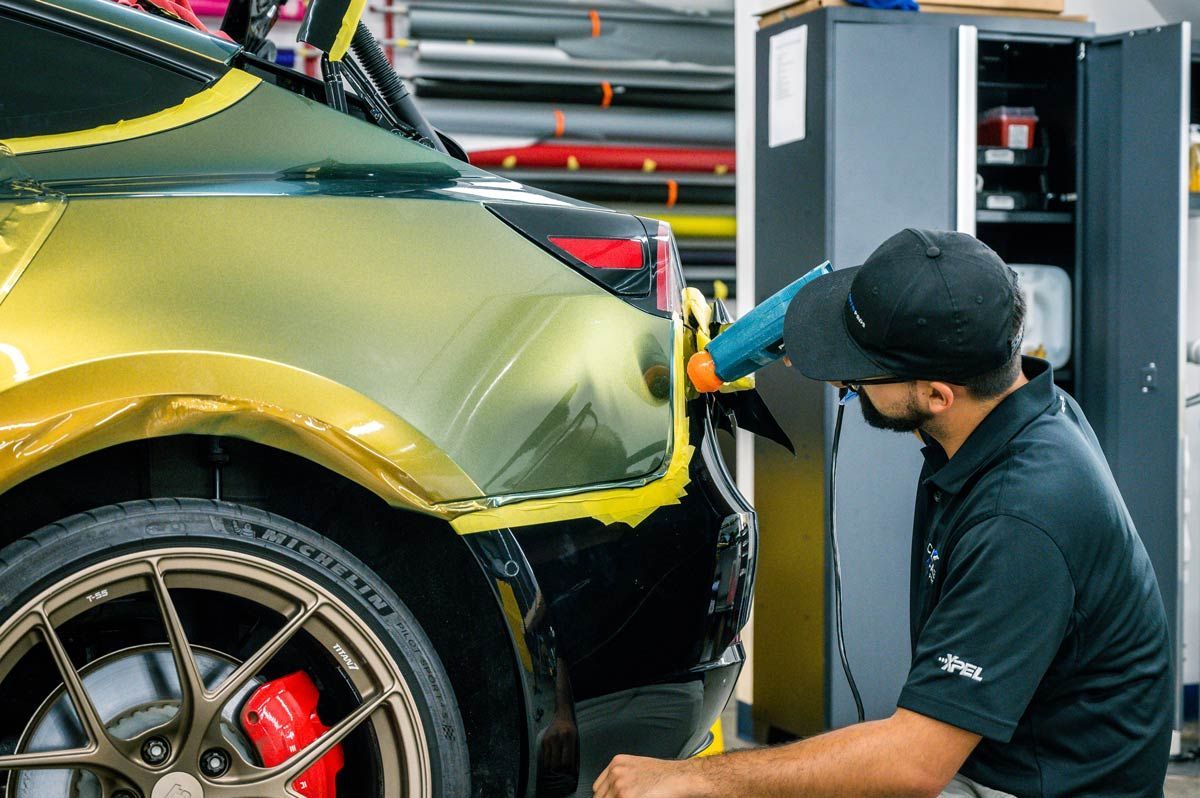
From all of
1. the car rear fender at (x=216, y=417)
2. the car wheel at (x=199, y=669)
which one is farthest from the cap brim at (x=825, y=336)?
the car wheel at (x=199, y=669)

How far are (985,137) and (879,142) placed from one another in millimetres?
728

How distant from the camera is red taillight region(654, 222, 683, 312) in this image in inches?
74.2

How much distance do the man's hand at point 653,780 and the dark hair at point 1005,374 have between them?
62 cm

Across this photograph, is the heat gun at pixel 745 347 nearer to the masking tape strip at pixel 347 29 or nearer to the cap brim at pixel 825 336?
the cap brim at pixel 825 336

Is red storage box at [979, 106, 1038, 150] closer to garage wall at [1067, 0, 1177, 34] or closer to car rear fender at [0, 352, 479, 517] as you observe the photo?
garage wall at [1067, 0, 1177, 34]

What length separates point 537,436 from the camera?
5.64 ft

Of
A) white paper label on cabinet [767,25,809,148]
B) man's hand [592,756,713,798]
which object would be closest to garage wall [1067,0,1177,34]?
white paper label on cabinet [767,25,809,148]

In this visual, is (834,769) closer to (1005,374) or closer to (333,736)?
(1005,374)

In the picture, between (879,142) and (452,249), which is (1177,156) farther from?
(452,249)

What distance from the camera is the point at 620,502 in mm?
1785

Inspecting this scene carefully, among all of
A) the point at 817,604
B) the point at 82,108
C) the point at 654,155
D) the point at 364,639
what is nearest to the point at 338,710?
the point at 364,639

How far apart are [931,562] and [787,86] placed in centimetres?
219

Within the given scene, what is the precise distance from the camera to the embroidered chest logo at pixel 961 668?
1.45 m

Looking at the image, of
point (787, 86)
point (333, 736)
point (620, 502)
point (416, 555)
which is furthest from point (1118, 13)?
point (333, 736)
